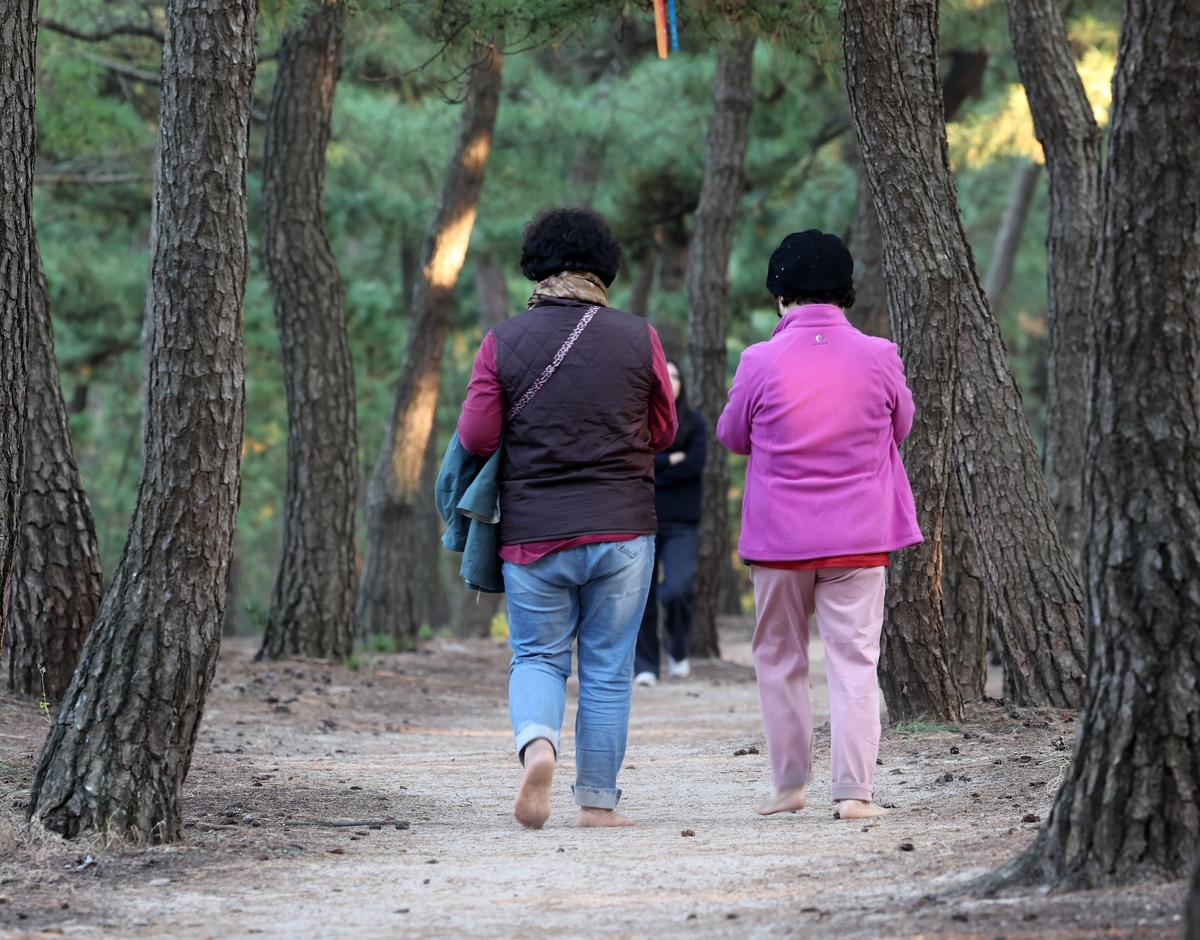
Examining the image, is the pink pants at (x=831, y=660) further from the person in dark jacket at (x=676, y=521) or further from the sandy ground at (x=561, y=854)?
the person in dark jacket at (x=676, y=521)

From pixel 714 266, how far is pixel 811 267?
740 cm

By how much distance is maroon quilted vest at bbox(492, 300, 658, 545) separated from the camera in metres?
4.32

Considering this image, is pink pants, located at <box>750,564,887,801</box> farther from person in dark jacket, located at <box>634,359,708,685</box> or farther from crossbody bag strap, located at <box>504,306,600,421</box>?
person in dark jacket, located at <box>634,359,708,685</box>

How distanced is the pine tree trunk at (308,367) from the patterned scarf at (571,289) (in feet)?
16.9

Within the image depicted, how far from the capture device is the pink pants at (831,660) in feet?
14.1

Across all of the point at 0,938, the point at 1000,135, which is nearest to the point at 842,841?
the point at 0,938

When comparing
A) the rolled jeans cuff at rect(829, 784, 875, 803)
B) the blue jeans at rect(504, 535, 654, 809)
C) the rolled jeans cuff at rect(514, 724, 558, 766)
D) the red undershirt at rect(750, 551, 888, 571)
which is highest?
the red undershirt at rect(750, 551, 888, 571)

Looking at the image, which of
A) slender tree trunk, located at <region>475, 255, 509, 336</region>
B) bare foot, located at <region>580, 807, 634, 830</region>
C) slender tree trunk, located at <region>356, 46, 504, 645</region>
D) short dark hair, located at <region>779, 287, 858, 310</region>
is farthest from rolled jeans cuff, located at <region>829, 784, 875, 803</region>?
slender tree trunk, located at <region>475, 255, 509, 336</region>

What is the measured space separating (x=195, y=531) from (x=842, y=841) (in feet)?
6.75

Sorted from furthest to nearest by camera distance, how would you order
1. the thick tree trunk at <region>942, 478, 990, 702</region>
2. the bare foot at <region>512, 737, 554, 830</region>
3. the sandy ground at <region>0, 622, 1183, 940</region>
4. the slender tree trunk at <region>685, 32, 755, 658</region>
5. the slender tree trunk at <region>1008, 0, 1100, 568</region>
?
the slender tree trunk at <region>685, 32, 755, 658</region> → the slender tree trunk at <region>1008, 0, 1100, 568</region> → the thick tree trunk at <region>942, 478, 990, 702</region> → the bare foot at <region>512, 737, 554, 830</region> → the sandy ground at <region>0, 622, 1183, 940</region>

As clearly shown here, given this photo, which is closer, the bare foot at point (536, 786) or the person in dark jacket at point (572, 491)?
the bare foot at point (536, 786)

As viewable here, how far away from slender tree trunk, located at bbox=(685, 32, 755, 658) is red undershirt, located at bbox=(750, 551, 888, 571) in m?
7.30

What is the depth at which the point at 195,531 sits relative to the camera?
4.10 metres

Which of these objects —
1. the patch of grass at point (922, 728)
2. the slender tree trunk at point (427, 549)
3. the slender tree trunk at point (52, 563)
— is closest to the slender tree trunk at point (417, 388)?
the slender tree trunk at point (52, 563)
